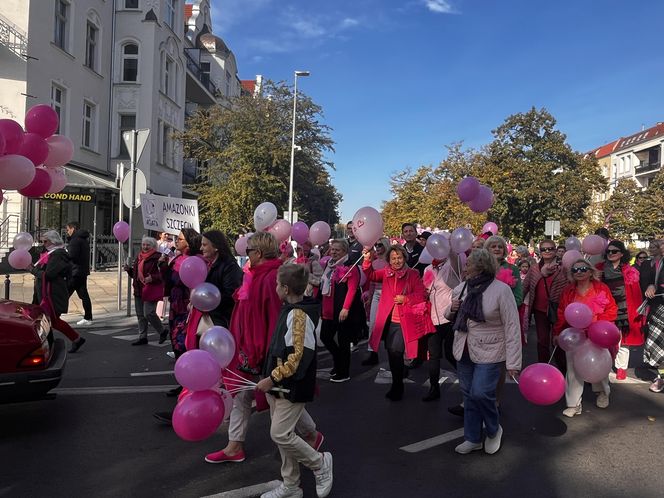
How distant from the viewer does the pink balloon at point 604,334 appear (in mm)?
5031

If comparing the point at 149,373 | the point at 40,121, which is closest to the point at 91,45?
the point at 40,121

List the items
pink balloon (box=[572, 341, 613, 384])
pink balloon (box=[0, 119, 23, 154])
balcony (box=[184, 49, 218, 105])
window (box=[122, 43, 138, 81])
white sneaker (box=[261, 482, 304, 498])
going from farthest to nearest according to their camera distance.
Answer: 1. balcony (box=[184, 49, 218, 105])
2. window (box=[122, 43, 138, 81])
3. pink balloon (box=[0, 119, 23, 154])
4. pink balloon (box=[572, 341, 613, 384])
5. white sneaker (box=[261, 482, 304, 498])

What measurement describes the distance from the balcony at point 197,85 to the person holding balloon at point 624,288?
97.3 ft

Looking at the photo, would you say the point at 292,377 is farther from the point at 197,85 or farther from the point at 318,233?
the point at 197,85

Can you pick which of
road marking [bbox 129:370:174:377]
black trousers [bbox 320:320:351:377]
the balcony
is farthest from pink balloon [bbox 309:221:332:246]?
the balcony

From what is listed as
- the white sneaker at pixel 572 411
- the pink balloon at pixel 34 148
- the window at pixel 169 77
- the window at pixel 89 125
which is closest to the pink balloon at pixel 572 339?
the white sneaker at pixel 572 411

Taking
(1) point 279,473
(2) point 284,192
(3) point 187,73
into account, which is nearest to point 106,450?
(1) point 279,473

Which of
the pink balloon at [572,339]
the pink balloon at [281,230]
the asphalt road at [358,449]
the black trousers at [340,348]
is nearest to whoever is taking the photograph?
the asphalt road at [358,449]

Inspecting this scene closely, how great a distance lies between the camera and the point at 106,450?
436 centimetres

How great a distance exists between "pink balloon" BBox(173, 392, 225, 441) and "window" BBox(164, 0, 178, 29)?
2766cm

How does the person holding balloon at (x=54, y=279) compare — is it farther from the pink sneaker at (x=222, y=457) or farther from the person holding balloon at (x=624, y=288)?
the person holding balloon at (x=624, y=288)

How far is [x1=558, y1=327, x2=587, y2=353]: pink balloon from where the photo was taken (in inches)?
208

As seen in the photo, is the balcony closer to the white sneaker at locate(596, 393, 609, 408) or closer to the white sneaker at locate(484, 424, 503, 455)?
the white sneaker at locate(596, 393, 609, 408)

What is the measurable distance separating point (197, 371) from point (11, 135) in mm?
3828
